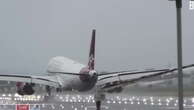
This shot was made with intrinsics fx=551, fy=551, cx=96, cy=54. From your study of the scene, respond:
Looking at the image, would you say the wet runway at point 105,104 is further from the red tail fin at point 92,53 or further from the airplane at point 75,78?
the red tail fin at point 92,53

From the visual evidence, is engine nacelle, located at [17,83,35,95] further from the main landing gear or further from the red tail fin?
the main landing gear

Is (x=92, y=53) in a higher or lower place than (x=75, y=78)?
higher

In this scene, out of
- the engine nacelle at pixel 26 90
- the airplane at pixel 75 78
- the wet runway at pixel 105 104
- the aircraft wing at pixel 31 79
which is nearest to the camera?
the wet runway at pixel 105 104

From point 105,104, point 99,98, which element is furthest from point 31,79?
point 99,98

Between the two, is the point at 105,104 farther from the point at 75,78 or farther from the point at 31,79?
the point at 31,79

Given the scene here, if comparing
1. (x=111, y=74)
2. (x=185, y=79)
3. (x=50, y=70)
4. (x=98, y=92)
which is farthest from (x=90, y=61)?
(x=98, y=92)

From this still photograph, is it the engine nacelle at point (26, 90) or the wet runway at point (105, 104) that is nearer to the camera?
the wet runway at point (105, 104)

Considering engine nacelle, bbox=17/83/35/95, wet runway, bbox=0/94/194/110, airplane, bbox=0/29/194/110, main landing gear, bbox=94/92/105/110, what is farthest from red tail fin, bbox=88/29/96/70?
main landing gear, bbox=94/92/105/110

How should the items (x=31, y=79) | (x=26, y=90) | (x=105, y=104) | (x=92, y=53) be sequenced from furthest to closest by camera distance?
(x=31, y=79)
(x=92, y=53)
(x=26, y=90)
(x=105, y=104)

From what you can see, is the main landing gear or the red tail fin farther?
the red tail fin

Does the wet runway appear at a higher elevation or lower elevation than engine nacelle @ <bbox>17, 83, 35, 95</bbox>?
lower

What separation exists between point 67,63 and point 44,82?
6.73 meters

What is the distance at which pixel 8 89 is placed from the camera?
110250mm

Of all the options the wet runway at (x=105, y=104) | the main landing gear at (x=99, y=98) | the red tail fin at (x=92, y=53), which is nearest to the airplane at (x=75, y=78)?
the red tail fin at (x=92, y=53)
